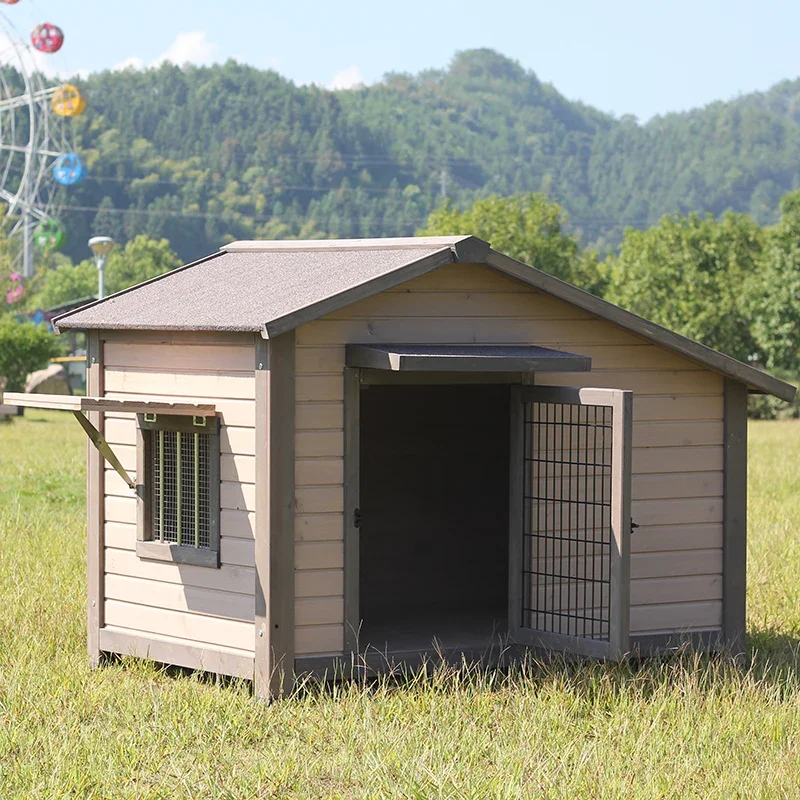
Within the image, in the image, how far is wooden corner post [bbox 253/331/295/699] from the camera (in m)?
7.93

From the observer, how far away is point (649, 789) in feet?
20.8

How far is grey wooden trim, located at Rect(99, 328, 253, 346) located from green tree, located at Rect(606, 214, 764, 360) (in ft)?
124

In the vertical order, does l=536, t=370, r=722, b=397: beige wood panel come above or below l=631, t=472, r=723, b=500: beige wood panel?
above

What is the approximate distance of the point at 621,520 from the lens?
802cm

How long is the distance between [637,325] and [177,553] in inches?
122

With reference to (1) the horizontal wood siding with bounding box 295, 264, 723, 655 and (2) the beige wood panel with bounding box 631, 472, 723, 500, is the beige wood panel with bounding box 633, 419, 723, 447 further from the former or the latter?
(2) the beige wood panel with bounding box 631, 472, 723, 500

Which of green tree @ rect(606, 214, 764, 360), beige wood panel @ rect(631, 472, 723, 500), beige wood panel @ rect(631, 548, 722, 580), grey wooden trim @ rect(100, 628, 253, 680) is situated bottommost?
grey wooden trim @ rect(100, 628, 253, 680)

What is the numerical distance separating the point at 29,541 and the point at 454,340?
5573 millimetres

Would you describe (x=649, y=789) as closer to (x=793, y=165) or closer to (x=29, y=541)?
(x=29, y=541)

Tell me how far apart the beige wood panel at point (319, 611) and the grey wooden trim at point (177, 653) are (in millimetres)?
369

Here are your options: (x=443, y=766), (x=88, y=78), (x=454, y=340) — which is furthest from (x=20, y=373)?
(x=88, y=78)

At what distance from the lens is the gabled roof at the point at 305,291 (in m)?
8.04

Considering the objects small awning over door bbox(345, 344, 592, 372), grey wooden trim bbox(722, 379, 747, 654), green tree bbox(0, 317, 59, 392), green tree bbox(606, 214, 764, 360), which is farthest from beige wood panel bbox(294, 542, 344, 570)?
green tree bbox(606, 214, 764, 360)

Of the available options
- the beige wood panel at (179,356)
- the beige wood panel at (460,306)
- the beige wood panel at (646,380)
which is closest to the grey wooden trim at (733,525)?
the beige wood panel at (646,380)
